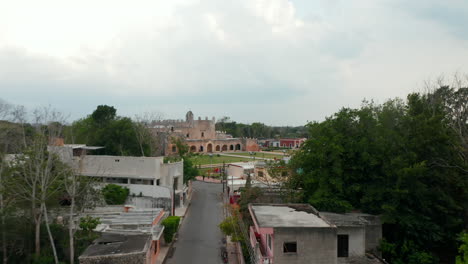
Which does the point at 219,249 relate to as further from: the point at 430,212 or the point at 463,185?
the point at 463,185

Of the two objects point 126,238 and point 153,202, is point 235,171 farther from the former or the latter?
point 126,238

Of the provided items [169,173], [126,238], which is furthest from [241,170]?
[126,238]

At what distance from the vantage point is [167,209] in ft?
75.6

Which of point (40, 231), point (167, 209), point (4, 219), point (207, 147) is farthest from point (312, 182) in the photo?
point (207, 147)

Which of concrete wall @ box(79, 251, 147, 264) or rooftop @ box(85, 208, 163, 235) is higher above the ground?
rooftop @ box(85, 208, 163, 235)

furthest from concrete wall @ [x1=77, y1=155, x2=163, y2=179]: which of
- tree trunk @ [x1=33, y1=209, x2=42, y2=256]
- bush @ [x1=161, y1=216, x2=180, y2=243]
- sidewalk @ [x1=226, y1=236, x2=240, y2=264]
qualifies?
tree trunk @ [x1=33, y1=209, x2=42, y2=256]

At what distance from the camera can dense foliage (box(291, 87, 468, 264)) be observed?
671 inches

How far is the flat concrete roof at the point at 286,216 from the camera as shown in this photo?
13.2 meters

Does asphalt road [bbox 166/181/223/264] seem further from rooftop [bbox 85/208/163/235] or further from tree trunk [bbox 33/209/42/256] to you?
tree trunk [bbox 33/209/42/256]

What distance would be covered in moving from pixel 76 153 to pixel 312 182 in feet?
62.2

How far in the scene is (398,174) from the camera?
1705 centimetres

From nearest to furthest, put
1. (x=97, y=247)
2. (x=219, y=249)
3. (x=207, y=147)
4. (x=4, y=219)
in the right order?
(x=97, y=247) < (x=4, y=219) < (x=219, y=249) < (x=207, y=147)

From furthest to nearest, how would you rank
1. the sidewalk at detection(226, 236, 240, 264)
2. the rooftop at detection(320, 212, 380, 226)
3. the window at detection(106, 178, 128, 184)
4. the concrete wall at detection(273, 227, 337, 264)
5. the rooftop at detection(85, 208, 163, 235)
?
the window at detection(106, 178, 128, 184) → the sidewalk at detection(226, 236, 240, 264) → the rooftop at detection(85, 208, 163, 235) → the rooftop at detection(320, 212, 380, 226) → the concrete wall at detection(273, 227, 337, 264)

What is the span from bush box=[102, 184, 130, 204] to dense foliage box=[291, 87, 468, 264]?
38.0 feet
